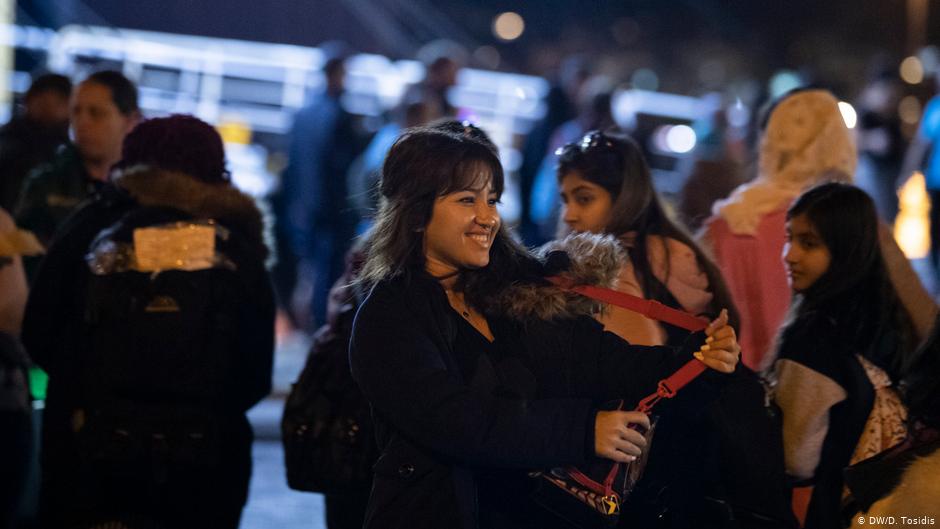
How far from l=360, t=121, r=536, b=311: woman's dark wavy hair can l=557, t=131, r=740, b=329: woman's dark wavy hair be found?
4.48 ft

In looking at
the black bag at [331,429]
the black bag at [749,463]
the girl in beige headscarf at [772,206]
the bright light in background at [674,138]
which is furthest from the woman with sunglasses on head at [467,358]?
the bright light in background at [674,138]

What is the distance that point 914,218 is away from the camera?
45.3 feet

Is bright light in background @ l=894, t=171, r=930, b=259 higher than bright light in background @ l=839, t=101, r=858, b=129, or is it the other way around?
bright light in background @ l=839, t=101, r=858, b=129

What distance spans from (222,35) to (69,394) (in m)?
13.2

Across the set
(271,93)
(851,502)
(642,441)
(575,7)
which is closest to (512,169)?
(271,93)

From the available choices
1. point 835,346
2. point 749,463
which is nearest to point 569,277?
point 749,463

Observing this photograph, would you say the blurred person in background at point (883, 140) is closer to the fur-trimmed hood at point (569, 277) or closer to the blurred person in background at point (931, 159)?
the blurred person in background at point (931, 159)

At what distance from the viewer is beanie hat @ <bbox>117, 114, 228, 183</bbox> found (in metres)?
4.89

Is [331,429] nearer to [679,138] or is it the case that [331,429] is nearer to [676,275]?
[676,275]

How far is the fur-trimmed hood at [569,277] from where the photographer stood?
3.50 m

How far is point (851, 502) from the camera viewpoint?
4066 mm

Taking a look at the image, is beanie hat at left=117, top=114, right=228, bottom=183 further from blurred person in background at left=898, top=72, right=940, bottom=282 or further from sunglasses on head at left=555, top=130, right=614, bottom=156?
blurred person in background at left=898, top=72, right=940, bottom=282

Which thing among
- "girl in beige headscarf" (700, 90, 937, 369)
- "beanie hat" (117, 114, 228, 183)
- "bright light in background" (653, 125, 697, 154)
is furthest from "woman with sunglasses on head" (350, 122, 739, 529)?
"bright light in background" (653, 125, 697, 154)

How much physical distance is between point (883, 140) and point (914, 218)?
249cm
